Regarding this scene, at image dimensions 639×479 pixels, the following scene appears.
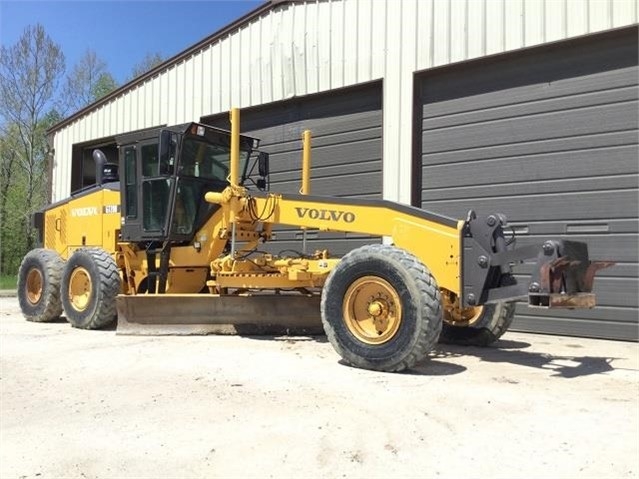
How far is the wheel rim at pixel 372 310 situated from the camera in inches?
229

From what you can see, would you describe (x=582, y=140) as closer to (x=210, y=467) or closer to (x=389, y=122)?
(x=389, y=122)

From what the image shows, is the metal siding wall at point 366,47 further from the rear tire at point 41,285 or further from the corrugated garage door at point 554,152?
the rear tire at point 41,285

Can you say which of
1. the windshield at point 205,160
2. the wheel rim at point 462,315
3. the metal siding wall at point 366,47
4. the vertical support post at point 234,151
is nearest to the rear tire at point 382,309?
the wheel rim at point 462,315

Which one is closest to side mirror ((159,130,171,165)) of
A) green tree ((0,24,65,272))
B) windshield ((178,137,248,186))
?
windshield ((178,137,248,186))

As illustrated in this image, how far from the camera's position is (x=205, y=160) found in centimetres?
879

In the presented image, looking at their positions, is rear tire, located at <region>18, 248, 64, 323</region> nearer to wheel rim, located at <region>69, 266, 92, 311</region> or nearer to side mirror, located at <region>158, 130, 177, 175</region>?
wheel rim, located at <region>69, 266, 92, 311</region>

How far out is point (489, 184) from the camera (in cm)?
970

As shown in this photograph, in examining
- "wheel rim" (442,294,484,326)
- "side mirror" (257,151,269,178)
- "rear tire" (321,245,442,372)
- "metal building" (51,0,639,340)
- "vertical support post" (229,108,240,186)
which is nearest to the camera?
"rear tire" (321,245,442,372)

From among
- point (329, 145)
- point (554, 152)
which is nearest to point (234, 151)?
point (329, 145)

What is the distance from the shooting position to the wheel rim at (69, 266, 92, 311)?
9.38 meters

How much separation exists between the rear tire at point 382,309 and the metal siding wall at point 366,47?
4679 millimetres

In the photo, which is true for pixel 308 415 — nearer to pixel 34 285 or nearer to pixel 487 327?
pixel 487 327

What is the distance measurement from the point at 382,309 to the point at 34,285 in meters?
7.33

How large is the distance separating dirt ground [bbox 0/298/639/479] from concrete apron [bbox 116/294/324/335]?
3.44 feet
